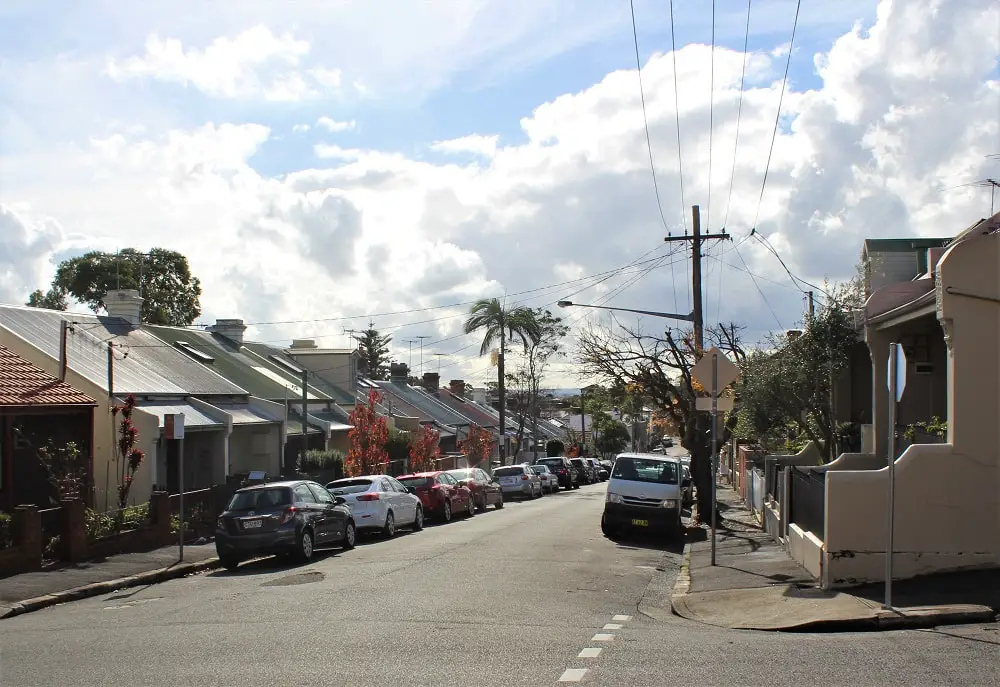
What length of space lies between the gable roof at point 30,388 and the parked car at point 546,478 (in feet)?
84.4

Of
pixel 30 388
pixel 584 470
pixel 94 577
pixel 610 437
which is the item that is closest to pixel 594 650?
pixel 94 577

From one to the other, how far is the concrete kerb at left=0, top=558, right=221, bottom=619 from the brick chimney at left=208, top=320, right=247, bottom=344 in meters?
24.2

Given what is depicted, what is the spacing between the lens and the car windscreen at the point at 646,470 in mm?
22641

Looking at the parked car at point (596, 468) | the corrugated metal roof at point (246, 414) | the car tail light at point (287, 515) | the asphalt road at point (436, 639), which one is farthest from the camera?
the parked car at point (596, 468)

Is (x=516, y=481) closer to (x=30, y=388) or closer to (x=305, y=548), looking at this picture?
(x=30, y=388)

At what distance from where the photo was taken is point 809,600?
1176 cm

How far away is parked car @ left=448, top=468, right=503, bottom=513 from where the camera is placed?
3138 centimetres

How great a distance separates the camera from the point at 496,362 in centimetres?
5372

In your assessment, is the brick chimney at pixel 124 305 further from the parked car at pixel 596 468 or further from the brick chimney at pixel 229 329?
the parked car at pixel 596 468

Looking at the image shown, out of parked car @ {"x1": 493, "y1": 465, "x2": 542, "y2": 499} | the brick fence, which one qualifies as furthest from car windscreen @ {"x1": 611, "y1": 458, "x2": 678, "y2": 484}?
parked car @ {"x1": 493, "y1": 465, "x2": 542, "y2": 499}

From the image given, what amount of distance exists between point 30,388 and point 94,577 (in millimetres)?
6566

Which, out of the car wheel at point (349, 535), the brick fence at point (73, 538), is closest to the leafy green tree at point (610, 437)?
the car wheel at point (349, 535)

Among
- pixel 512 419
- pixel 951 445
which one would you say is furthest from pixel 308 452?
pixel 512 419

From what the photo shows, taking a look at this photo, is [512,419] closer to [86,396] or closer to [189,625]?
[86,396]
